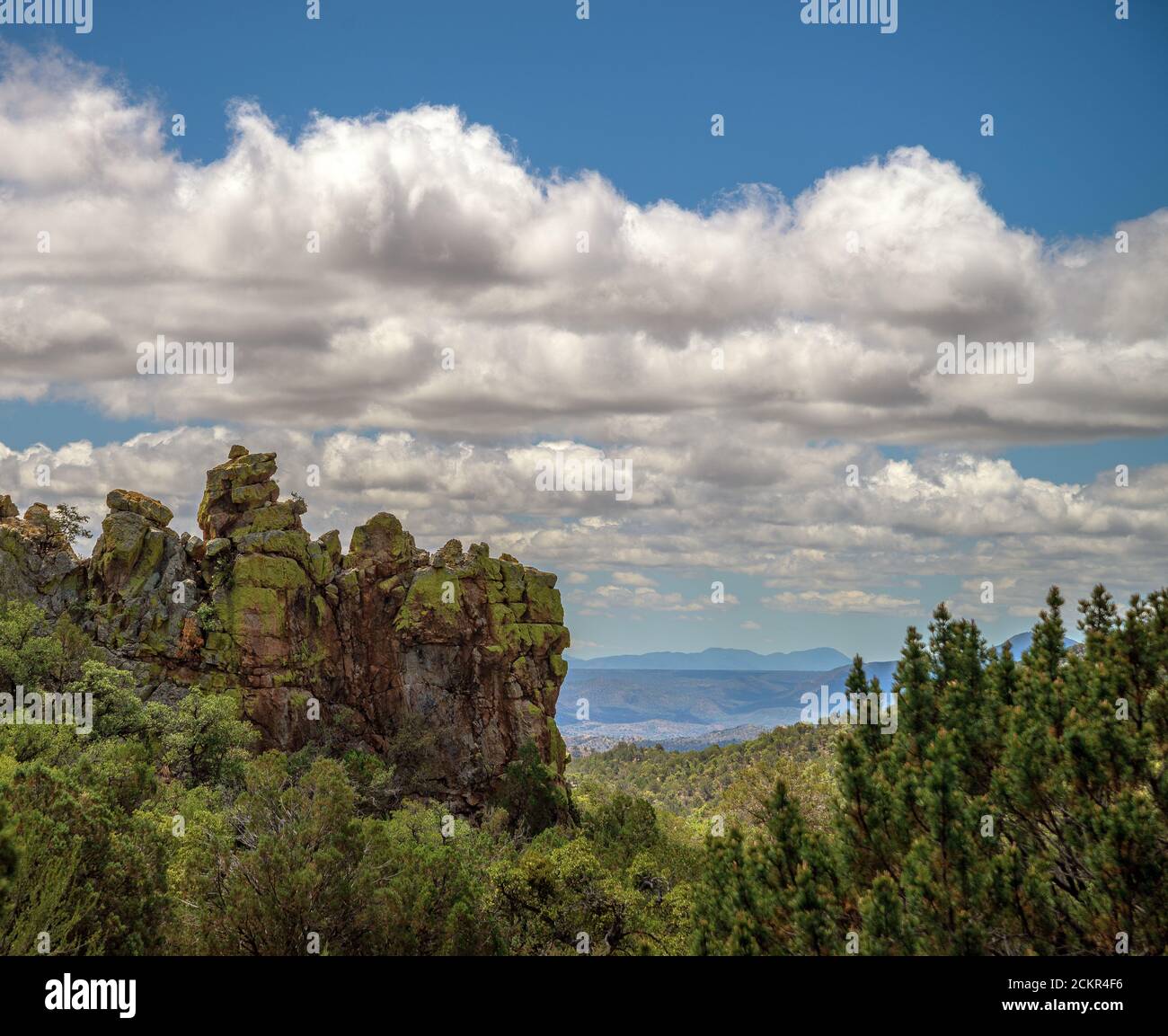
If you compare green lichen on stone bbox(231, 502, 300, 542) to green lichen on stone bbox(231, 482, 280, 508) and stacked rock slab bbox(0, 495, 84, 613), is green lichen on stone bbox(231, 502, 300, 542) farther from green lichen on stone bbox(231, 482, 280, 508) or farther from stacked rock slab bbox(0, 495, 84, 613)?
stacked rock slab bbox(0, 495, 84, 613)

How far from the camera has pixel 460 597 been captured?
86938mm

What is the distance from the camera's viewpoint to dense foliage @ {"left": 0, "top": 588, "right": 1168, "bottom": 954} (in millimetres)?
16141

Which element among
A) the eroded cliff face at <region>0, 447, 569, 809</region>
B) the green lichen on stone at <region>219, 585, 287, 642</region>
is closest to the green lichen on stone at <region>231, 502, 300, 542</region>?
the eroded cliff face at <region>0, 447, 569, 809</region>

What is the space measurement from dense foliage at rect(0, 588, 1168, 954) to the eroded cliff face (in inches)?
1139

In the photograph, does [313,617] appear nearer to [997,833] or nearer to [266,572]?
[266,572]

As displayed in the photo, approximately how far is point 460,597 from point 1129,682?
72316 millimetres

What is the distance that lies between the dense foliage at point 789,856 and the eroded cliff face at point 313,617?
28922mm

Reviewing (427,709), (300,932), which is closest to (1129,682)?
(300,932)

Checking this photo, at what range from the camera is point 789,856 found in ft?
65.9

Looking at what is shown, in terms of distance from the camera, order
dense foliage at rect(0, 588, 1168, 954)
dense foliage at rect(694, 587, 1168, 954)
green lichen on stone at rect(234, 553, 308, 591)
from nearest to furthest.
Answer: dense foliage at rect(694, 587, 1168, 954) → dense foliage at rect(0, 588, 1168, 954) → green lichen on stone at rect(234, 553, 308, 591)

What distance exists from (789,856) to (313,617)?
66445 mm

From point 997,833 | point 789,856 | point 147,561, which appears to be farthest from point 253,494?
point 997,833

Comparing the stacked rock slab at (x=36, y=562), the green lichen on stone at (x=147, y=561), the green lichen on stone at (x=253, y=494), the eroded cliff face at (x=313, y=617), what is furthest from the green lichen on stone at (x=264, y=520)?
the stacked rock slab at (x=36, y=562)

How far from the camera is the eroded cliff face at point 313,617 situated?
2911 inches
